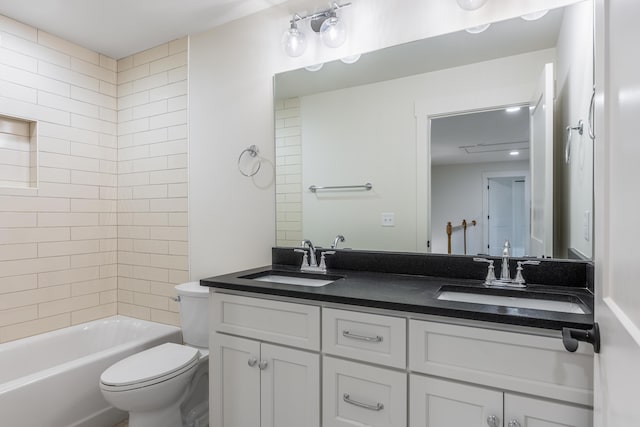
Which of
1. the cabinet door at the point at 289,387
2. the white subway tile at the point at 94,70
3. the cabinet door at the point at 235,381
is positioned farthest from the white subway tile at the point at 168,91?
the cabinet door at the point at 289,387

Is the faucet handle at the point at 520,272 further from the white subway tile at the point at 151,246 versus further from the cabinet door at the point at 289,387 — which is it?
the white subway tile at the point at 151,246

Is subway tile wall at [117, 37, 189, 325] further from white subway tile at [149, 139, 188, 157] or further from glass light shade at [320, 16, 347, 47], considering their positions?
glass light shade at [320, 16, 347, 47]

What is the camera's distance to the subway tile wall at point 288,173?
2.26 m

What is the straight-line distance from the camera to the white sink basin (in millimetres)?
1332

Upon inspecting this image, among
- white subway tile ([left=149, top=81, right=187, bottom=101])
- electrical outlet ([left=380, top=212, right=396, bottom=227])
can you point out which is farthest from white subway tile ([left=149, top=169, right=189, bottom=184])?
electrical outlet ([left=380, top=212, right=396, bottom=227])

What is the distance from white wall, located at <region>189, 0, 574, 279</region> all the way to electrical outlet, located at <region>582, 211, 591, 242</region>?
1.38m

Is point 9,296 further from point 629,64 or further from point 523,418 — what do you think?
point 629,64

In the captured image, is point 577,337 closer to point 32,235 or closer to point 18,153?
point 32,235

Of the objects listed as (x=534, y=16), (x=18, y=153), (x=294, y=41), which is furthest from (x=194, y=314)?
(x=534, y=16)

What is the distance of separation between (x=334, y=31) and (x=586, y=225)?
61.1 inches

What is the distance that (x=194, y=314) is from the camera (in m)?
2.25

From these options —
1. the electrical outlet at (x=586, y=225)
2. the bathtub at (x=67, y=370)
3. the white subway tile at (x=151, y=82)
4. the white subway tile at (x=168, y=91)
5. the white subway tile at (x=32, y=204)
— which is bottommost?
the bathtub at (x=67, y=370)

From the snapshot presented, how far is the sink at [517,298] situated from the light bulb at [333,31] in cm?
144

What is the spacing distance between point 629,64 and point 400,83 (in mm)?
1436
